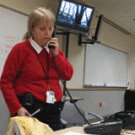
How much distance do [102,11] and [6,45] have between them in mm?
2747

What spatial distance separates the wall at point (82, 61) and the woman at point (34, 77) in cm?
180

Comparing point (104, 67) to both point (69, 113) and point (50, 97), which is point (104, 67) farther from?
point (50, 97)

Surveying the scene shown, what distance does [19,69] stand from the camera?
3.87 ft

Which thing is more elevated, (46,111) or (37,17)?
(37,17)

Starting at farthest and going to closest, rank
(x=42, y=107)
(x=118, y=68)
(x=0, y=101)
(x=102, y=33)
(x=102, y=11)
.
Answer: (x=118, y=68) < (x=102, y=33) < (x=102, y=11) < (x=0, y=101) < (x=42, y=107)

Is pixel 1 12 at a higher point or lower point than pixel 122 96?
higher

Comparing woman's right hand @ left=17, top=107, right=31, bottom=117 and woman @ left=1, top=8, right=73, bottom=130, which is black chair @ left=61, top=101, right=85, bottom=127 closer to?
woman @ left=1, top=8, right=73, bottom=130

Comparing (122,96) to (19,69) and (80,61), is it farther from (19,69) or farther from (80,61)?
(19,69)

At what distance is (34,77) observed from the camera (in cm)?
119

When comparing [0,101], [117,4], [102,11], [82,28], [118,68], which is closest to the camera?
[0,101]

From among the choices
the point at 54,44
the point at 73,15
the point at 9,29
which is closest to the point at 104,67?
the point at 73,15

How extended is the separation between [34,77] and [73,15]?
8.79 feet

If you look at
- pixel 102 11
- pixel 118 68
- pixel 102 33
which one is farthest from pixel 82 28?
pixel 118 68

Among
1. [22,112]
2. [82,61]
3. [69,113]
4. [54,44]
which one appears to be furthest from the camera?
[82,61]
